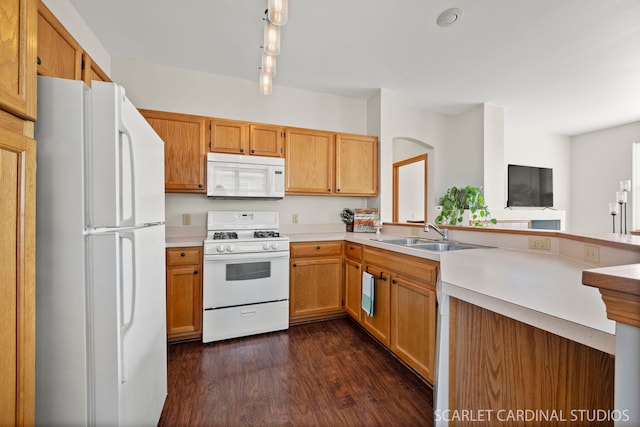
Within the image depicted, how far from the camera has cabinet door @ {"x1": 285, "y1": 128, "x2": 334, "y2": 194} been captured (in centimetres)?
289

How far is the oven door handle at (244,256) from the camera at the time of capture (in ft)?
7.38

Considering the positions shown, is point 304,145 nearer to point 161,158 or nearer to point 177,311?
point 161,158

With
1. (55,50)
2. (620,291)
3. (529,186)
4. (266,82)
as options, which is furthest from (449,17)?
(529,186)

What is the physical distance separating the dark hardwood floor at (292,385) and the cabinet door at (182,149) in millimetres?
1448

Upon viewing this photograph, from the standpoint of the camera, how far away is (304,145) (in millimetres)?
2943

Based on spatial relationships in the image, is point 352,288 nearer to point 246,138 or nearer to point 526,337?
point 526,337

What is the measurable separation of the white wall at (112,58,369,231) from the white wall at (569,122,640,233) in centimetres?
417

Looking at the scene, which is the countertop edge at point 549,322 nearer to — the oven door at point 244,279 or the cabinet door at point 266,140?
the oven door at point 244,279

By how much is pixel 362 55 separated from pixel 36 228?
8.71 ft

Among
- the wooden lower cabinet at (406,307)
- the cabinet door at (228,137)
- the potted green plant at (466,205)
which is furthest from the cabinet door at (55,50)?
the potted green plant at (466,205)

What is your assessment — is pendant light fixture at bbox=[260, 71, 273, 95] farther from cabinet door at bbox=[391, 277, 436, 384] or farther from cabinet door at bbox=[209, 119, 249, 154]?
cabinet door at bbox=[391, 277, 436, 384]

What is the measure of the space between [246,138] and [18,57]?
2.01 m

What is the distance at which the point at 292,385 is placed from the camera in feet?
5.59

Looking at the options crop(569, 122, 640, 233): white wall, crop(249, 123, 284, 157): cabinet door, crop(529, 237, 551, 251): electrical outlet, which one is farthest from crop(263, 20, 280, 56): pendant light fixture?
crop(569, 122, 640, 233): white wall
